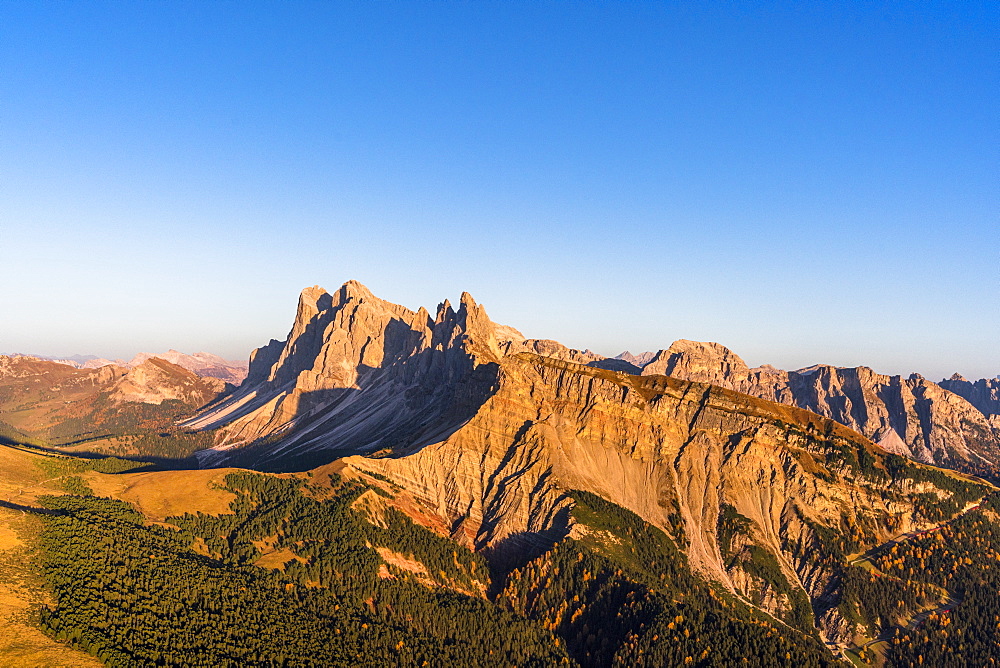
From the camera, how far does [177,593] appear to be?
465ft

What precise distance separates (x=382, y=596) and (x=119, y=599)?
64579 millimetres

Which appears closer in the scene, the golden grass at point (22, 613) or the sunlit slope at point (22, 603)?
the golden grass at point (22, 613)

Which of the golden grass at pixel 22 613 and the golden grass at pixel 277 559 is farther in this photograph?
the golden grass at pixel 277 559

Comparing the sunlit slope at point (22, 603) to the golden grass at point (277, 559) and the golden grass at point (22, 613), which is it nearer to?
the golden grass at point (22, 613)

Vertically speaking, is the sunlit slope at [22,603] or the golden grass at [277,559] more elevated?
the sunlit slope at [22,603]

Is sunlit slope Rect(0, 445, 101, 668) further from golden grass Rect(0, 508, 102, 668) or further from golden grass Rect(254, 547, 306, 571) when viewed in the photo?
golden grass Rect(254, 547, 306, 571)

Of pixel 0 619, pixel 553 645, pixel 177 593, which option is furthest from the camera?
pixel 553 645

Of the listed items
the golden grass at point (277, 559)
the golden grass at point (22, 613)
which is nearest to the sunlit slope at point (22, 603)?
the golden grass at point (22, 613)

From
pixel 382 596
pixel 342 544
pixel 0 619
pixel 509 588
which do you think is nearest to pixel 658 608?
pixel 509 588

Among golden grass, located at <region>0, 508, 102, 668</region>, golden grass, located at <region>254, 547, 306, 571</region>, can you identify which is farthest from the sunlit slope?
golden grass, located at <region>254, 547, 306, 571</region>

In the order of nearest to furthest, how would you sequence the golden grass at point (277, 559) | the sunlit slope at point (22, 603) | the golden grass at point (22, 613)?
the golden grass at point (22, 613)
the sunlit slope at point (22, 603)
the golden grass at point (277, 559)

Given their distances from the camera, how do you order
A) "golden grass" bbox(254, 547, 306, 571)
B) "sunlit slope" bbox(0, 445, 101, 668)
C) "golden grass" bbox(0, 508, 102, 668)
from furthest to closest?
"golden grass" bbox(254, 547, 306, 571) → "sunlit slope" bbox(0, 445, 101, 668) → "golden grass" bbox(0, 508, 102, 668)

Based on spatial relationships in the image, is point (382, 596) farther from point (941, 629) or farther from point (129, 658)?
point (941, 629)

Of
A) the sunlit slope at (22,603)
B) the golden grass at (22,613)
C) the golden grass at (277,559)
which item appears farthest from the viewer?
the golden grass at (277,559)
